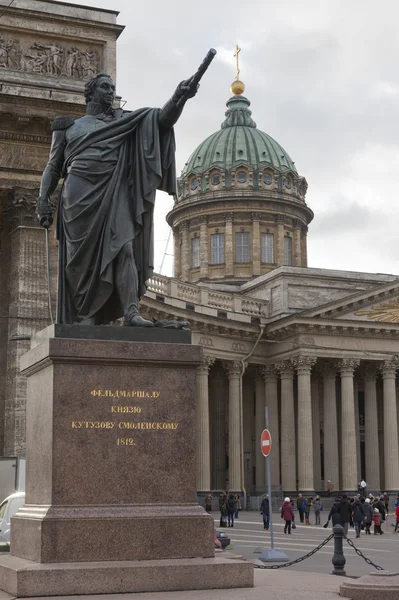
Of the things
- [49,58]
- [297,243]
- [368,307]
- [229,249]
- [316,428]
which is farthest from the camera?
[297,243]

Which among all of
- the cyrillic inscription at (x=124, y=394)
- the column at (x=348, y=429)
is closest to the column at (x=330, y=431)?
the column at (x=348, y=429)

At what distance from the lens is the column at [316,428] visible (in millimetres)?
64500

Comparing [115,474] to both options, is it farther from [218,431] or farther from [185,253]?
[185,253]

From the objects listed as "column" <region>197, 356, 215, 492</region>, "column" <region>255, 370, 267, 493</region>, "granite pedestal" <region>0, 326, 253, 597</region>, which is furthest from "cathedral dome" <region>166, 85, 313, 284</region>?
"granite pedestal" <region>0, 326, 253, 597</region>

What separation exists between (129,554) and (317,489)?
57.5 meters

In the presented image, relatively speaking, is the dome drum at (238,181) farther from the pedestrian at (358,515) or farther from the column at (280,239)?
the pedestrian at (358,515)

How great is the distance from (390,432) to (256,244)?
2296 cm

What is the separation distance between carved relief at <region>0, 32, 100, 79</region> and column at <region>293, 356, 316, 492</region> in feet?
109

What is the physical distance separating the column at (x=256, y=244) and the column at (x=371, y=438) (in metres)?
17.1

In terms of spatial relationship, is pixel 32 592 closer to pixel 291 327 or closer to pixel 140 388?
pixel 140 388

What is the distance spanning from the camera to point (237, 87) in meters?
96.2

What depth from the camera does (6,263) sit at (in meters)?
28.9

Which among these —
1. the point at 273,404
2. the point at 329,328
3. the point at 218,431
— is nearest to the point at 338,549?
the point at 329,328

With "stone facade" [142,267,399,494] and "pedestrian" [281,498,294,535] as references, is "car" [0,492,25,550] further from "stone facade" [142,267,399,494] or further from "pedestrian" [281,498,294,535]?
"stone facade" [142,267,399,494]
